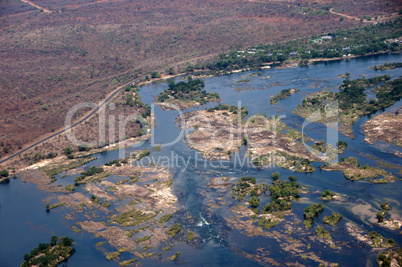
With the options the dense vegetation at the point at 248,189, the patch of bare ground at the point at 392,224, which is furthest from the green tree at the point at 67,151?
the patch of bare ground at the point at 392,224

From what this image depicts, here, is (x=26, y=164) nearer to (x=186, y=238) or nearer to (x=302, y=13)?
(x=186, y=238)

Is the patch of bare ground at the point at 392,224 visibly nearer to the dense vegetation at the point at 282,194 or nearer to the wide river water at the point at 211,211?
the wide river water at the point at 211,211

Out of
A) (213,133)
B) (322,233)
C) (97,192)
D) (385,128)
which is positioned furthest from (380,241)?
(97,192)

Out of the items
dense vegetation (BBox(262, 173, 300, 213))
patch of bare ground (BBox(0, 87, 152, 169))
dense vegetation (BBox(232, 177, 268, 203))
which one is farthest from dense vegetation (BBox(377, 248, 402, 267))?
patch of bare ground (BBox(0, 87, 152, 169))

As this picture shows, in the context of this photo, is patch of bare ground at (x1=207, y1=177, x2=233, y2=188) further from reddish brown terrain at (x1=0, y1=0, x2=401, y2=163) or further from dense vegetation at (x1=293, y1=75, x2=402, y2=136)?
reddish brown terrain at (x1=0, y1=0, x2=401, y2=163)

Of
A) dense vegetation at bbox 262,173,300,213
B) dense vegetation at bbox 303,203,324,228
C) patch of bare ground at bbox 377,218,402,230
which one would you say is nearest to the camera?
patch of bare ground at bbox 377,218,402,230

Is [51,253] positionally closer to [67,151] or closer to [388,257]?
[67,151]
